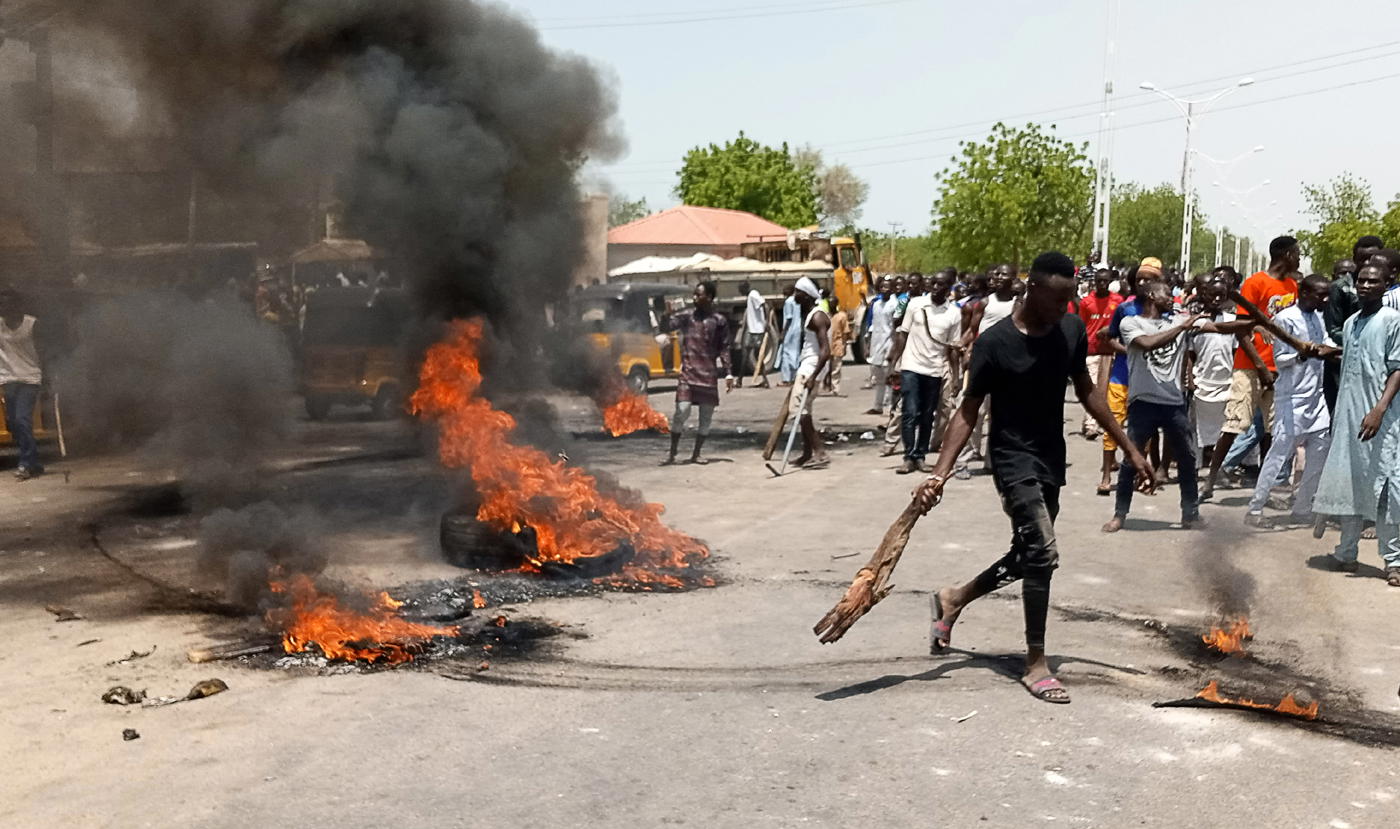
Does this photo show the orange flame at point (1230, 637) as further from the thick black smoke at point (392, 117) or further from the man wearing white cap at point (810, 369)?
the man wearing white cap at point (810, 369)

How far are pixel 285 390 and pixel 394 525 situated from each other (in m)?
2.85

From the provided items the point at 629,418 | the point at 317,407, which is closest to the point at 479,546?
the point at 629,418

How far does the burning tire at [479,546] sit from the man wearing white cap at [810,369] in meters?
4.99

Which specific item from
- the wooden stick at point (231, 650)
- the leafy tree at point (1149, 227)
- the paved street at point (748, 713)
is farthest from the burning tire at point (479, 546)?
the leafy tree at point (1149, 227)

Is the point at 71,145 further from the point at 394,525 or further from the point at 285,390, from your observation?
the point at 394,525

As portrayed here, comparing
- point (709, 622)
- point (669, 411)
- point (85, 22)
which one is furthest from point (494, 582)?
point (669, 411)

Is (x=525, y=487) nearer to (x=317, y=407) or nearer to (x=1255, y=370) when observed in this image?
(x=1255, y=370)

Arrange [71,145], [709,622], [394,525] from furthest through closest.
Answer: [71,145]
[394,525]
[709,622]

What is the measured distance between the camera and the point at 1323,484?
7.58 m

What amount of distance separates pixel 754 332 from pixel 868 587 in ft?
60.3

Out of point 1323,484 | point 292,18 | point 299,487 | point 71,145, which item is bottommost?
point 299,487

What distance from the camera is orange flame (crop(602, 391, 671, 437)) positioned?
15688 mm

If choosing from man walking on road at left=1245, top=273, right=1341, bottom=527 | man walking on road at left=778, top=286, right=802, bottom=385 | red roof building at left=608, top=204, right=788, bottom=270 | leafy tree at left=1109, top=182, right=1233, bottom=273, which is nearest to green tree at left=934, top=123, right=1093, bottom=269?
red roof building at left=608, top=204, right=788, bottom=270

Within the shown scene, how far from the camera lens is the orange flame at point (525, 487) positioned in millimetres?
7684
